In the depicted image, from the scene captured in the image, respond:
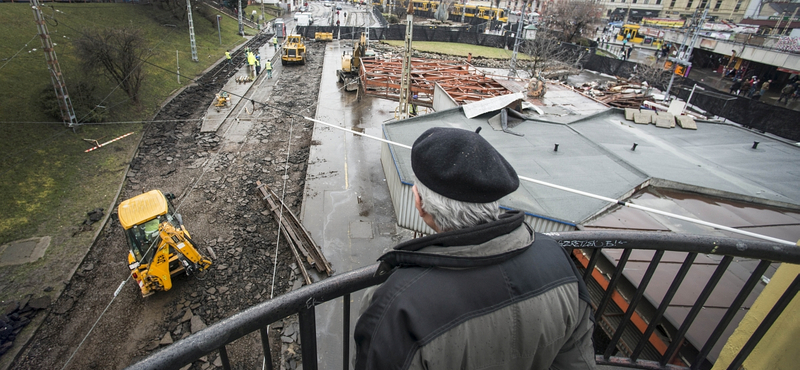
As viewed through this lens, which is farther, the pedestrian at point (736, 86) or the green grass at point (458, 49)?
the green grass at point (458, 49)

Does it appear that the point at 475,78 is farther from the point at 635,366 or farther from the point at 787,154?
the point at 635,366

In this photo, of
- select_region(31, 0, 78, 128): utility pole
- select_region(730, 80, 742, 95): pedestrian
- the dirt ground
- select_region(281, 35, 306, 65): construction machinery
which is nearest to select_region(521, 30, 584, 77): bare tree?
select_region(730, 80, 742, 95): pedestrian

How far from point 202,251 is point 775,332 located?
1261 cm

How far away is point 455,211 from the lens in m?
1.56

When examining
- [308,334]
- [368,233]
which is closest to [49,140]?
[368,233]

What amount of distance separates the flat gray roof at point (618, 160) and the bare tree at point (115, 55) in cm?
1659

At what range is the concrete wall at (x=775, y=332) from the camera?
2145 millimetres

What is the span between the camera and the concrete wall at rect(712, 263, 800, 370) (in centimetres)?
214

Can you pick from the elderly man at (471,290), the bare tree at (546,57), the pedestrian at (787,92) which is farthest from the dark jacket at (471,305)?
the pedestrian at (787,92)

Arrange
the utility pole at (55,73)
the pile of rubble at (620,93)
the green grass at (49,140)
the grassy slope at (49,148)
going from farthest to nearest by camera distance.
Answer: the pile of rubble at (620,93) → the utility pole at (55,73) → the green grass at (49,140) → the grassy slope at (49,148)

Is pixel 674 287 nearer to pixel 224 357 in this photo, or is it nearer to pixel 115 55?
pixel 224 357

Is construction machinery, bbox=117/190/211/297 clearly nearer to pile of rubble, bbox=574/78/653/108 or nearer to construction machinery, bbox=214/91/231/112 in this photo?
construction machinery, bbox=214/91/231/112

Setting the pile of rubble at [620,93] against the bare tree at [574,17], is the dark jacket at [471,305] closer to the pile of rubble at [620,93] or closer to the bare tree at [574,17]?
the pile of rubble at [620,93]

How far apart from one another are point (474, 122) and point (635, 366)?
40.9 feet
